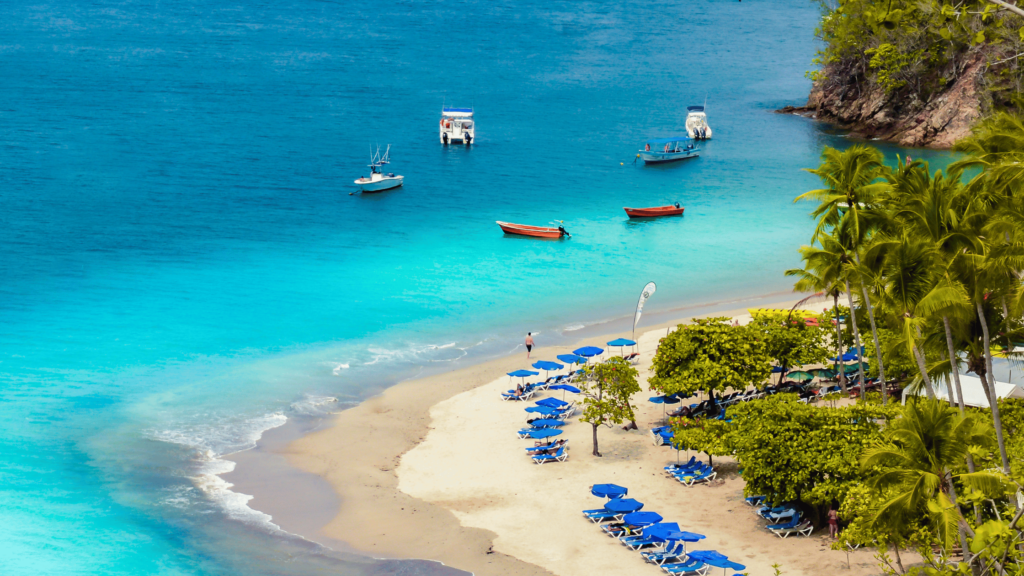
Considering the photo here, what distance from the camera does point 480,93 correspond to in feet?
417

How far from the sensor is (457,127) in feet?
327

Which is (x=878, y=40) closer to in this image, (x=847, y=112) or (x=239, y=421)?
(x=847, y=112)

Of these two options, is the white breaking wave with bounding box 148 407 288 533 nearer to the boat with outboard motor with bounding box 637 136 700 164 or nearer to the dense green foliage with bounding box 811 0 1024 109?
the boat with outboard motor with bounding box 637 136 700 164

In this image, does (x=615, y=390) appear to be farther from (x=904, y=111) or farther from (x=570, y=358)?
(x=904, y=111)

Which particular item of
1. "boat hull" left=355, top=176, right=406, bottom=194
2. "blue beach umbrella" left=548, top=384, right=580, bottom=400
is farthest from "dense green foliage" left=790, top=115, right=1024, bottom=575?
"boat hull" left=355, top=176, right=406, bottom=194

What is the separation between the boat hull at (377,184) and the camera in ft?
262

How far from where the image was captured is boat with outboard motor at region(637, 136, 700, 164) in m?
93.1

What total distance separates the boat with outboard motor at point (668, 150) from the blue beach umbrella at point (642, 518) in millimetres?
70498

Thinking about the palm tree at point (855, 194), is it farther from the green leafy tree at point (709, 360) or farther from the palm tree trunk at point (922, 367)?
the palm tree trunk at point (922, 367)

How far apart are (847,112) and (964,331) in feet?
305

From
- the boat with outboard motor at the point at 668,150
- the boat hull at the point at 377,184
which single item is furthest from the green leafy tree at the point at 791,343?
the boat with outboard motor at the point at 668,150

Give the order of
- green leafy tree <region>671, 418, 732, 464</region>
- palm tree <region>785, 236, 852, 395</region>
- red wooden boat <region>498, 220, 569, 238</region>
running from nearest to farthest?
green leafy tree <region>671, 418, 732, 464</region>, palm tree <region>785, 236, 852, 395</region>, red wooden boat <region>498, 220, 569, 238</region>

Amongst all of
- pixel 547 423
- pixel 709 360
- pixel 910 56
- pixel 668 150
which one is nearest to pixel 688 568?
pixel 709 360

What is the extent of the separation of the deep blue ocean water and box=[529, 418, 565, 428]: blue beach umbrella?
956 cm
